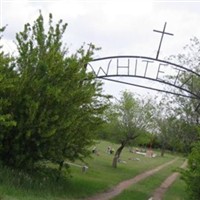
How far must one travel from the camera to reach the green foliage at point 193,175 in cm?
1539

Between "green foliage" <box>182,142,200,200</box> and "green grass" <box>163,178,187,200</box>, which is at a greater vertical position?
"green foliage" <box>182,142,200,200</box>

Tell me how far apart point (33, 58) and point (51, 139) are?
107 inches

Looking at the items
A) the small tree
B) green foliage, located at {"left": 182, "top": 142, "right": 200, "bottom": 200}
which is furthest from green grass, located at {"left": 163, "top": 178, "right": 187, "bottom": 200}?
the small tree

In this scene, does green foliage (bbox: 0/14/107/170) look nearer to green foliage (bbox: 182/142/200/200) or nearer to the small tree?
green foliage (bbox: 182/142/200/200)

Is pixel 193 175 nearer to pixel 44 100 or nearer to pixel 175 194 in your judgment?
pixel 44 100

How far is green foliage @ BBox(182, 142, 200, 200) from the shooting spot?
15.4 metres

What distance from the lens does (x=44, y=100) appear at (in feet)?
53.1

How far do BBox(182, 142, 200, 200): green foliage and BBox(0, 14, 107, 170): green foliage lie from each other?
13.0 feet

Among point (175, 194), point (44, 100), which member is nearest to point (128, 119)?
point (175, 194)

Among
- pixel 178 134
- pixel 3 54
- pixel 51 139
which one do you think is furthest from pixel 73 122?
pixel 178 134

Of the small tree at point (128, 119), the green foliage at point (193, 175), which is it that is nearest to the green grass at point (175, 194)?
the green foliage at point (193, 175)

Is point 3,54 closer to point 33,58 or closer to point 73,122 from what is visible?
point 33,58

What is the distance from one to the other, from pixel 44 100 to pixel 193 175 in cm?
520

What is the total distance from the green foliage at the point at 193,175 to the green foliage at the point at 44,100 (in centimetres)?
396
